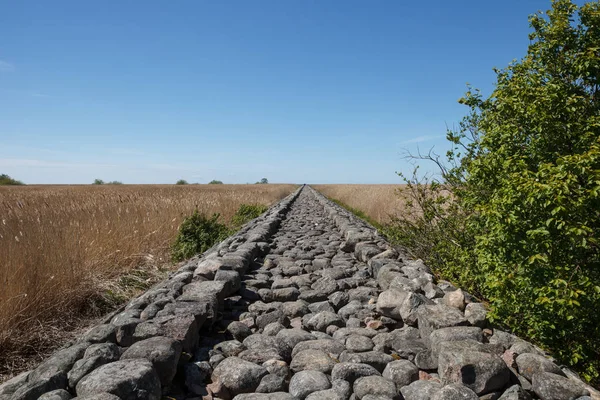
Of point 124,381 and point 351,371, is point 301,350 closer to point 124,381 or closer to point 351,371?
point 351,371

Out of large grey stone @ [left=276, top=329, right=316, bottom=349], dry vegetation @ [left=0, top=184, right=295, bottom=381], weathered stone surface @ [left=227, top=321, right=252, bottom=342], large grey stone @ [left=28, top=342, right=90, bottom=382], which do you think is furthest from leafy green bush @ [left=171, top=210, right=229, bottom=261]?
large grey stone @ [left=28, top=342, right=90, bottom=382]

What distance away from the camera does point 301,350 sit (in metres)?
2.98

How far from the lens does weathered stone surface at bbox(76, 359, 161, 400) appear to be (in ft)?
7.09

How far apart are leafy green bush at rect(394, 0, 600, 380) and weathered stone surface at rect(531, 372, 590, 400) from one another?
0.17 metres

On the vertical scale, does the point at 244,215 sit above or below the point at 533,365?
above

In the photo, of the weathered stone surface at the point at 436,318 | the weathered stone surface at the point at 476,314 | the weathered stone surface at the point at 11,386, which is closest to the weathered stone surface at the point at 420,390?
the weathered stone surface at the point at 436,318

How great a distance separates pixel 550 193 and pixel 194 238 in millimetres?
6719

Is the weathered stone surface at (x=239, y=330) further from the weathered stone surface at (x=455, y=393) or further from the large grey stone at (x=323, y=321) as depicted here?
the weathered stone surface at (x=455, y=393)

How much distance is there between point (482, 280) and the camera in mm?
3586

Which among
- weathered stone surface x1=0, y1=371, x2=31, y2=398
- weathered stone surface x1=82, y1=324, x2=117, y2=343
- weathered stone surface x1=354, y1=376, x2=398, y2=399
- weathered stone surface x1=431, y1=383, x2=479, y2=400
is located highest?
weathered stone surface x1=82, y1=324, x2=117, y2=343

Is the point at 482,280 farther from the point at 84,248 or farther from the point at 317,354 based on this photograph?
the point at 84,248

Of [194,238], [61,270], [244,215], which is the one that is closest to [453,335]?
[61,270]

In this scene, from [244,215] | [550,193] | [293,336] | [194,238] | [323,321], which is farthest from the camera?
[244,215]

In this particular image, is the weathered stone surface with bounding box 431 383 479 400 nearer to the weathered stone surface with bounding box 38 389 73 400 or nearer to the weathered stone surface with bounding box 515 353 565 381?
the weathered stone surface with bounding box 515 353 565 381
